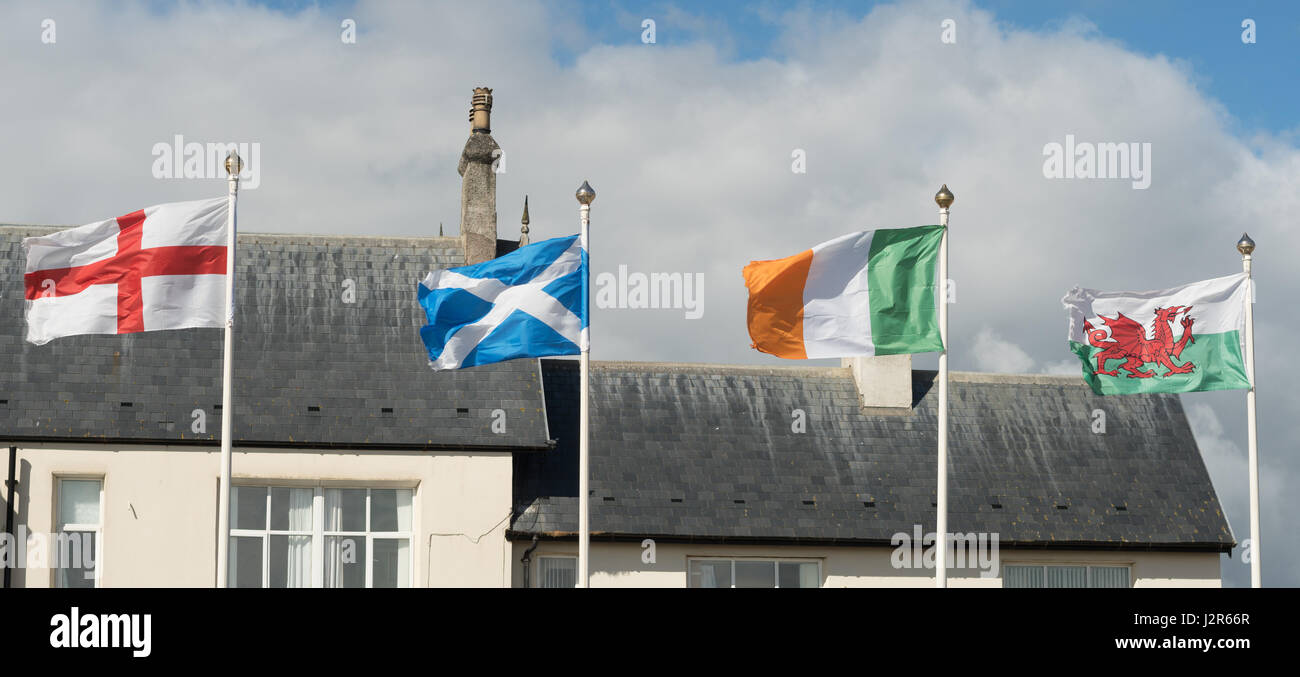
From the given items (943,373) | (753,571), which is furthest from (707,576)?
(943,373)

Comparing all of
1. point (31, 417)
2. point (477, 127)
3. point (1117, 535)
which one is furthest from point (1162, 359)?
point (31, 417)

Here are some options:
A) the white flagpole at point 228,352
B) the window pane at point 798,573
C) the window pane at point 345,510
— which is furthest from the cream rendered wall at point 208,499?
the white flagpole at point 228,352

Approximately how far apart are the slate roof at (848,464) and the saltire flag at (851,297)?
353 inches

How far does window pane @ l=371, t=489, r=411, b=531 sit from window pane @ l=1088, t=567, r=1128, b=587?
505 inches

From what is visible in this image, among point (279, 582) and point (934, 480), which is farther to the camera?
point (934, 480)

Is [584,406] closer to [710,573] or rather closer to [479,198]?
[710,573]

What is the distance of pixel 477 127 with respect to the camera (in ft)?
114

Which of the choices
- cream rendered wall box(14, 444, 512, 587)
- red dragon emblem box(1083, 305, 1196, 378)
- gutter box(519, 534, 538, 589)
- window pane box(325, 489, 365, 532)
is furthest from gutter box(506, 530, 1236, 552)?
red dragon emblem box(1083, 305, 1196, 378)

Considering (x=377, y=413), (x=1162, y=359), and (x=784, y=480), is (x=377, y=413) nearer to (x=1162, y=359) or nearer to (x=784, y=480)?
(x=784, y=480)

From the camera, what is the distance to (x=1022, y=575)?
104 feet

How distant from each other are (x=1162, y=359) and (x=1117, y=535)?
8660 mm

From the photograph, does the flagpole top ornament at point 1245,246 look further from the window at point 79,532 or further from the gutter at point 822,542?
the window at point 79,532

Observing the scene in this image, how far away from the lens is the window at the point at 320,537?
2950cm

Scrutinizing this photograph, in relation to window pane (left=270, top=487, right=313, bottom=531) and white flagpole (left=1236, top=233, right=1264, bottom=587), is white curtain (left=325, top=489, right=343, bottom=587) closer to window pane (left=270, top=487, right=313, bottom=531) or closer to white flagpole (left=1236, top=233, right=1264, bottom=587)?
window pane (left=270, top=487, right=313, bottom=531)
